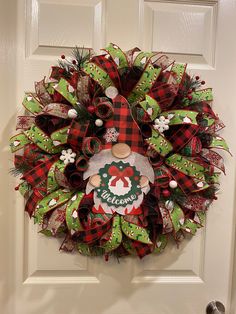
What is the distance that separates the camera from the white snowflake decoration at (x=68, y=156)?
79cm

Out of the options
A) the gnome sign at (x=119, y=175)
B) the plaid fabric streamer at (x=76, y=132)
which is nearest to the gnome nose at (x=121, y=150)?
the gnome sign at (x=119, y=175)

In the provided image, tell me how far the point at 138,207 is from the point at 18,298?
52cm

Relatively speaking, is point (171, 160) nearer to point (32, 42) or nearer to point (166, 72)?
point (166, 72)

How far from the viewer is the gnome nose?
Result: 83 centimetres

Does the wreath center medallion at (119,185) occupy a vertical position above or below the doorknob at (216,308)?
above

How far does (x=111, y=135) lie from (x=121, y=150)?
0.05 meters

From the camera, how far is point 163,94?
0.78 metres

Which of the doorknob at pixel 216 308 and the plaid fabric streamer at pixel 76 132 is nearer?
the plaid fabric streamer at pixel 76 132

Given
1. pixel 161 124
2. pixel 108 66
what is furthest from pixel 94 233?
pixel 108 66

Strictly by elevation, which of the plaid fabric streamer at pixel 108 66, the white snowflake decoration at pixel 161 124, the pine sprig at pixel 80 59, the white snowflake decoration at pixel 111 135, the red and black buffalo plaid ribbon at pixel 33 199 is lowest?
the red and black buffalo plaid ribbon at pixel 33 199

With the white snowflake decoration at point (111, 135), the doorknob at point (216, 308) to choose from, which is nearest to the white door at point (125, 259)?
the doorknob at point (216, 308)

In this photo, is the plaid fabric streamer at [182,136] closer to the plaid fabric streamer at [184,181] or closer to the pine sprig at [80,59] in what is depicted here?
the plaid fabric streamer at [184,181]

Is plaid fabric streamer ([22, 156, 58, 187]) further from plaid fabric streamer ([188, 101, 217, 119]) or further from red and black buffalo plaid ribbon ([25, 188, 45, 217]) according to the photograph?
plaid fabric streamer ([188, 101, 217, 119])

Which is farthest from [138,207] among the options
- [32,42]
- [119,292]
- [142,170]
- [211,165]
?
[32,42]
